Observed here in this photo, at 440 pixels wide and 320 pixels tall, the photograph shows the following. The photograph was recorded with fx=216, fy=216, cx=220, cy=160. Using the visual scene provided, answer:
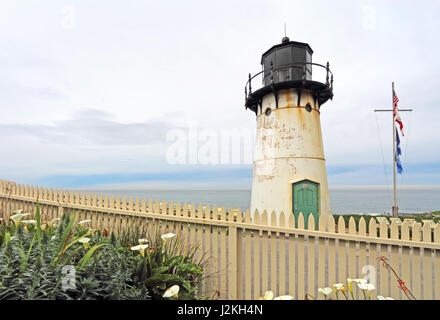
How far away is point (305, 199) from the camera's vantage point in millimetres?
9719

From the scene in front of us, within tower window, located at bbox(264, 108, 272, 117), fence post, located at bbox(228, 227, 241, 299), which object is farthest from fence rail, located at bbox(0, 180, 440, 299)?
tower window, located at bbox(264, 108, 272, 117)

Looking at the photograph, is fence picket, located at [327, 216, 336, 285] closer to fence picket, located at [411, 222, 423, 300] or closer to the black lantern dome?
fence picket, located at [411, 222, 423, 300]

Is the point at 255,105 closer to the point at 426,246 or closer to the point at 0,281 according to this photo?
the point at 426,246

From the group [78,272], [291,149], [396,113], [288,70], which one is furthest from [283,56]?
[78,272]

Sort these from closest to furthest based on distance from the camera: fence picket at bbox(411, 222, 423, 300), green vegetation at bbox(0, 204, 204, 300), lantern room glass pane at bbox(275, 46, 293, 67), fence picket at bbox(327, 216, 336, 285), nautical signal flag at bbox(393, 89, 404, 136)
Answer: green vegetation at bbox(0, 204, 204, 300) < fence picket at bbox(411, 222, 423, 300) < fence picket at bbox(327, 216, 336, 285) < lantern room glass pane at bbox(275, 46, 293, 67) < nautical signal flag at bbox(393, 89, 404, 136)

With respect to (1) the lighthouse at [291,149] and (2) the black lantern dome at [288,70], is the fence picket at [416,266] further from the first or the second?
(2) the black lantern dome at [288,70]

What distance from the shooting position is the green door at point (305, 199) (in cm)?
964

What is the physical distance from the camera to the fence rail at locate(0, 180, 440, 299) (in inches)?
120

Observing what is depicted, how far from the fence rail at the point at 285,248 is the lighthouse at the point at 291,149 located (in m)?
5.73

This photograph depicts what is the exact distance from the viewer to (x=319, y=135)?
10.6 metres

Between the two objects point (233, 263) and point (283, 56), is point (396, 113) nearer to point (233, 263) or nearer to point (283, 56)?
point (283, 56)

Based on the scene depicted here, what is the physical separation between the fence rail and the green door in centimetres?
556

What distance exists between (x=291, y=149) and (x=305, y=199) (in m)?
2.34
